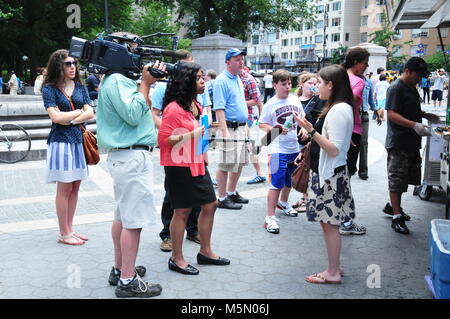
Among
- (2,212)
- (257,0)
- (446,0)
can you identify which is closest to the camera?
(446,0)

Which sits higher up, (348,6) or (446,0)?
(348,6)

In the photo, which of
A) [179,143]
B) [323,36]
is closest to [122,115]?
[179,143]

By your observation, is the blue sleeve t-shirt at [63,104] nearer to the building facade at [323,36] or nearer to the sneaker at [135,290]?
the sneaker at [135,290]

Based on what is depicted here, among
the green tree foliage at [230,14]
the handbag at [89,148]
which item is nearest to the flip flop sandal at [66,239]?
the handbag at [89,148]

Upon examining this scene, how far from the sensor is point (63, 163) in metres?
4.70

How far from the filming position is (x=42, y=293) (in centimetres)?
375

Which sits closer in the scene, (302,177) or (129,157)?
(129,157)

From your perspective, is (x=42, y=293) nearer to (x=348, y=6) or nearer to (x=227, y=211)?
(x=227, y=211)

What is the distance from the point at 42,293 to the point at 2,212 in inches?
107

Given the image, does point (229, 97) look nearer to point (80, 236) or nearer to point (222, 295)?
point (80, 236)

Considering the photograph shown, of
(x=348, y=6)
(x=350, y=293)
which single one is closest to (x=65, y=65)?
(x=350, y=293)

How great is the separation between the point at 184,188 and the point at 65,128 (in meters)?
1.60

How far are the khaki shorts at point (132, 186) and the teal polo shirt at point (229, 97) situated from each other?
101 inches

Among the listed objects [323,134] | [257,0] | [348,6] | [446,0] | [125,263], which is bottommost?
[125,263]
